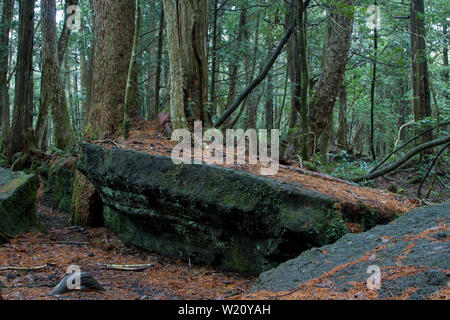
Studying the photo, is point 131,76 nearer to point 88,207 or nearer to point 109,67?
point 109,67

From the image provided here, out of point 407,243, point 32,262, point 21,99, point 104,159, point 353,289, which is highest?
point 21,99

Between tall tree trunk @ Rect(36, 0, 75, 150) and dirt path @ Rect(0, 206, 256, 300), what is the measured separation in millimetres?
5923

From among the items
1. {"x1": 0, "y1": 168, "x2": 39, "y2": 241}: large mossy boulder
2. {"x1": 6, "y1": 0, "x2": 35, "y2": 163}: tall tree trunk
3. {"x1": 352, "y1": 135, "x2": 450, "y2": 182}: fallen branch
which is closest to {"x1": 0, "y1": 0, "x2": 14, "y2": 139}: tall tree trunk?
{"x1": 6, "y1": 0, "x2": 35, "y2": 163}: tall tree trunk

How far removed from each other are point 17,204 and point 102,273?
2478 millimetres

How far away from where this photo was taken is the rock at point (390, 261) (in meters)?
2.25

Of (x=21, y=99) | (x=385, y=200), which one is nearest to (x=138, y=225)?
(x=385, y=200)

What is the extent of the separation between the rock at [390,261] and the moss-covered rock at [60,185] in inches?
253

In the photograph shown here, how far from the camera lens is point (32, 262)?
14.2ft

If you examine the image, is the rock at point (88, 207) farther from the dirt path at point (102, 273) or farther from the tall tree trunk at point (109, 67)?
the tall tree trunk at point (109, 67)

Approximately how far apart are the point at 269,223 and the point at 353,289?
1.71 meters

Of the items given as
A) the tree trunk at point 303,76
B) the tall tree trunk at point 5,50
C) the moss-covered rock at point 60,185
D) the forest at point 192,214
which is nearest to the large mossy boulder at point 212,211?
the forest at point 192,214

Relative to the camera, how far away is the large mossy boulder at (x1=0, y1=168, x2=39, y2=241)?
5441 mm
